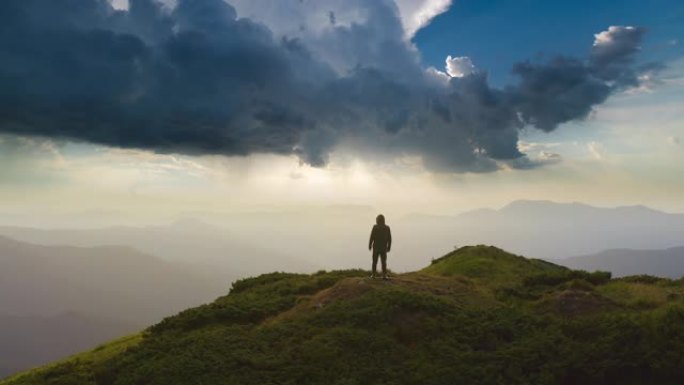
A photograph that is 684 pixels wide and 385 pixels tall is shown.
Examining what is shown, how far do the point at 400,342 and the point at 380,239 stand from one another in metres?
8.30

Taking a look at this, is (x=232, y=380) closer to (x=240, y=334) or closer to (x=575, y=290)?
(x=240, y=334)

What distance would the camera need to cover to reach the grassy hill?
17.1m

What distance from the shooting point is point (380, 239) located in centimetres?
2697

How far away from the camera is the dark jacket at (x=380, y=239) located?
2683cm

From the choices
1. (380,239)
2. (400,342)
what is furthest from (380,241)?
(400,342)

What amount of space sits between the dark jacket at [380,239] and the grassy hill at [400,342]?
2.16 metres

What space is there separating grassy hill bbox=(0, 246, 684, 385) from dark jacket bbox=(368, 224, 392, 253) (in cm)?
216

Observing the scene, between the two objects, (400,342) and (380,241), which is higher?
(380,241)

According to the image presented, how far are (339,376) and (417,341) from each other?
3926 millimetres

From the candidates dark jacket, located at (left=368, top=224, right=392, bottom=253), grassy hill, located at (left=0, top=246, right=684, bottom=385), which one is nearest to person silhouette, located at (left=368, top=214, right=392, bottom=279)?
dark jacket, located at (left=368, top=224, right=392, bottom=253)

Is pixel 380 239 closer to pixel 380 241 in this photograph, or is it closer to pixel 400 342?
pixel 380 241

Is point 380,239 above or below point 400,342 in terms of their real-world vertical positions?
above

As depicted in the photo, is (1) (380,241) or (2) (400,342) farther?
(1) (380,241)

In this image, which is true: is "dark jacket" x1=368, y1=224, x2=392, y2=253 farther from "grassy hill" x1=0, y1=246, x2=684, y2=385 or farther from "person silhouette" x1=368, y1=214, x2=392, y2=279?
"grassy hill" x1=0, y1=246, x2=684, y2=385
